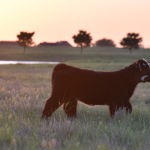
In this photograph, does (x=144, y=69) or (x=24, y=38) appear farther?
(x=24, y=38)

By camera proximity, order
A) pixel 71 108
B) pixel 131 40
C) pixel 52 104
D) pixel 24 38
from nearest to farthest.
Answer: pixel 52 104 → pixel 71 108 → pixel 131 40 → pixel 24 38

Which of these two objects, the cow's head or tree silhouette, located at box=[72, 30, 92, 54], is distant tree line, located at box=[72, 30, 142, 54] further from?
the cow's head

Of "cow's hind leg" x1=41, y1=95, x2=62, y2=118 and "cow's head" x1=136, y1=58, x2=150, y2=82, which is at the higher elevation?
"cow's head" x1=136, y1=58, x2=150, y2=82

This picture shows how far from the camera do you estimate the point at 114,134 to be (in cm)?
309

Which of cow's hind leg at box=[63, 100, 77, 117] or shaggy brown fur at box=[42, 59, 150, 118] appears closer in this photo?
shaggy brown fur at box=[42, 59, 150, 118]

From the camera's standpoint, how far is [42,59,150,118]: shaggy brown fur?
3828 mm

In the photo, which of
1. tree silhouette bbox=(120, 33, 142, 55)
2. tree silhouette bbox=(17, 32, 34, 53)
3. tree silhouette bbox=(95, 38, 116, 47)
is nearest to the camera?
tree silhouette bbox=(120, 33, 142, 55)

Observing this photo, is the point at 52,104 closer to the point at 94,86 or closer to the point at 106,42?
the point at 94,86

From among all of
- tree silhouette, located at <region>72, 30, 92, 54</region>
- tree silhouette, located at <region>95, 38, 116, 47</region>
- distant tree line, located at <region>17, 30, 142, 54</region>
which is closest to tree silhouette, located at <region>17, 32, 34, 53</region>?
distant tree line, located at <region>17, 30, 142, 54</region>

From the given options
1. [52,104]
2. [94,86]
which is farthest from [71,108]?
[94,86]

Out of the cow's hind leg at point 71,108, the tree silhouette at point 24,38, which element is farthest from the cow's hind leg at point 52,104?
the tree silhouette at point 24,38

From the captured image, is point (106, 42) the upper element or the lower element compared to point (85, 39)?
upper

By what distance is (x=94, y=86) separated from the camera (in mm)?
3889

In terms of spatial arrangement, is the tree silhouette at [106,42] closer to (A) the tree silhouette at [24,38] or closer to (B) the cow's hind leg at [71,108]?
(A) the tree silhouette at [24,38]
